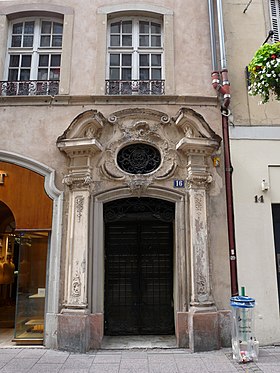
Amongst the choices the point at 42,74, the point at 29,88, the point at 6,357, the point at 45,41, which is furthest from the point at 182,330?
the point at 45,41

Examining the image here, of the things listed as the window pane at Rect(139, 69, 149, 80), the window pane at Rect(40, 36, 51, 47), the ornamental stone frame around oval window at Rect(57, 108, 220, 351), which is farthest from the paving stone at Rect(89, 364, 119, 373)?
the window pane at Rect(40, 36, 51, 47)

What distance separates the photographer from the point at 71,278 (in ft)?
22.5

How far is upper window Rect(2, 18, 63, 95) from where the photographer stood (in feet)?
26.4

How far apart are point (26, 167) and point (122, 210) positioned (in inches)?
89.4

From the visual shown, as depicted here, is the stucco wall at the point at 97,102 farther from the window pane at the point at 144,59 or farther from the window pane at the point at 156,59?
the window pane at the point at 144,59

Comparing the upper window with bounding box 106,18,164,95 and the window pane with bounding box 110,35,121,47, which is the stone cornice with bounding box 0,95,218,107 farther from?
the window pane with bounding box 110,35,121,47

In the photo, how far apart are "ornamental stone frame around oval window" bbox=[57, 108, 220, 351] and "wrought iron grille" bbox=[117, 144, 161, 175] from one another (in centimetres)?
14

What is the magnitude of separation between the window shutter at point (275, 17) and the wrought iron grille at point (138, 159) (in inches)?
167

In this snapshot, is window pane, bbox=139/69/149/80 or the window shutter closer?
window pane, bbox=139/69/149/80

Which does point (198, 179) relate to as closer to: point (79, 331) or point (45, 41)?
point (79, 331)

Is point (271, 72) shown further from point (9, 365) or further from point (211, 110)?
point (9, 365)

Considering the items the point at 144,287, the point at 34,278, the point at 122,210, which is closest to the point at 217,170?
the point at 122,210

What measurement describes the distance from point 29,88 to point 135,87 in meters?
2.45

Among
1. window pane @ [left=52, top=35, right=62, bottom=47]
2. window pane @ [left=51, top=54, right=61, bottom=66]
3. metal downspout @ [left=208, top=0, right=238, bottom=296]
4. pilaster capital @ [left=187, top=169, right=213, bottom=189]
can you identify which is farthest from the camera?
window pane @ [left=52, top=35, right=62, bottom=47]
